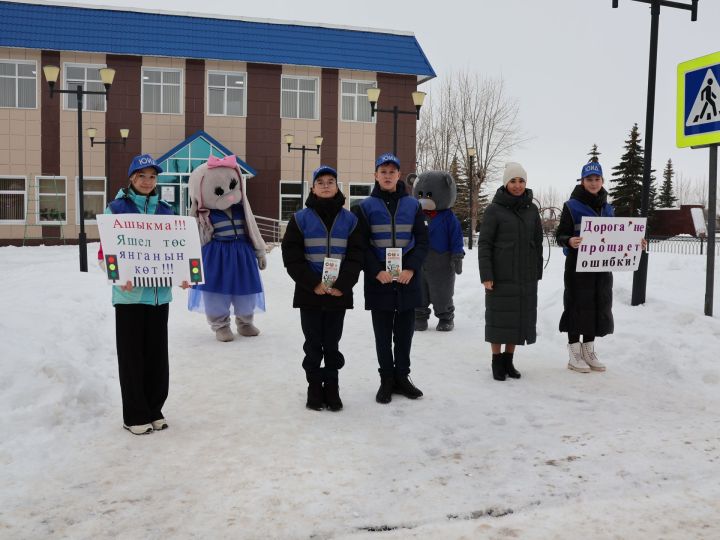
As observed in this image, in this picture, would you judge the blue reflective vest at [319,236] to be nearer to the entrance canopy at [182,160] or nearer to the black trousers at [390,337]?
the black trousers at [390,337]

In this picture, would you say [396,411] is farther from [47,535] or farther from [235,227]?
[235,227]

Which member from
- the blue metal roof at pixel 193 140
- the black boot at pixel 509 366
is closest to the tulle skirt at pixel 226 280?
the black boot at pixel 509 366

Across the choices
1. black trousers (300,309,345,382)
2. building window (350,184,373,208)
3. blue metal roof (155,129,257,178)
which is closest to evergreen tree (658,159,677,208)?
building window (350,184,373,208)

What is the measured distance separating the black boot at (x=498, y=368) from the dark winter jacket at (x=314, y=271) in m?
1.84

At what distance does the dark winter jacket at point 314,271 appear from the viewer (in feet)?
→ 17.0

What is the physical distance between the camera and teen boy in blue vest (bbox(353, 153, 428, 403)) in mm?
5547

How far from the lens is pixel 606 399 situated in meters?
5.57

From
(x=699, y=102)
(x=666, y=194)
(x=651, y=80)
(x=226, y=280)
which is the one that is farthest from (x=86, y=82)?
(x=666, y=194)

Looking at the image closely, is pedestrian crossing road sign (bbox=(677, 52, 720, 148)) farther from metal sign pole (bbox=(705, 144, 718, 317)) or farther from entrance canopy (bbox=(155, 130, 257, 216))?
entrance canopy (bbox=(155, 130, 257, 216))

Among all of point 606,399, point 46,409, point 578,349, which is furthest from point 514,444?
point 46,409

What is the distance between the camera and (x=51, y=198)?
27.4m

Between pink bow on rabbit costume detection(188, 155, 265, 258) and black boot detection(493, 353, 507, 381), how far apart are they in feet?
10.7

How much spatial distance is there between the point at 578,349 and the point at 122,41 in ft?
83.4

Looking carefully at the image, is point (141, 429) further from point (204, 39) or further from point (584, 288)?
point (204, 39)
